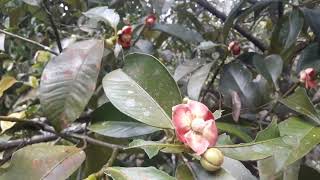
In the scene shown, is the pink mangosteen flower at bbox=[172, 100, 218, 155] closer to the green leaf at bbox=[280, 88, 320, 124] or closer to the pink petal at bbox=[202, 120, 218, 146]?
→ the pink petal at bbox=[202, 120, 218, 146]

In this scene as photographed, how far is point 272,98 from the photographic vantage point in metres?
1.04

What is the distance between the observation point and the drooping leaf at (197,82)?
3.03 feet

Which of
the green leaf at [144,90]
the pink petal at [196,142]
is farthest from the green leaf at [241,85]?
the pink petal at [196,142]

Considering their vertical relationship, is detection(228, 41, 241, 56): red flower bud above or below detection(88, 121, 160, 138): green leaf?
below

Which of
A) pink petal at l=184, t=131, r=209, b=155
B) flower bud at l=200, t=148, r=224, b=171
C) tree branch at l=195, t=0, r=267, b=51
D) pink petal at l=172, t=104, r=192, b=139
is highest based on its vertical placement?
pink petal at l=172, t=104, r=192, b=139

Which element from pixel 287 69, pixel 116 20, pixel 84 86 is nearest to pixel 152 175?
pixel 84 86

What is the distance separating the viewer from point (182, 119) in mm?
557

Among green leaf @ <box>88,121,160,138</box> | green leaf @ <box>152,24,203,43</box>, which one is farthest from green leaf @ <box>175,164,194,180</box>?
green leaf @ <box>152,24,203,43</box>

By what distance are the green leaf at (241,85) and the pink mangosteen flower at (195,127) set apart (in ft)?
1.39

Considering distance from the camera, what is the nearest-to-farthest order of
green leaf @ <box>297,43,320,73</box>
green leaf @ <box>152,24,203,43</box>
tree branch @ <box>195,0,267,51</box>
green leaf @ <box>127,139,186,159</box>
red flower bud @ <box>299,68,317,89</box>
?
1. green leaf @ <box>127,139,186,159</box>
2. red flower bud @ <box>299,68,317,89</box>
3. green leaf @ <box>297,43,320,73</box>
4. green leaf @ <box>152,24,203,43</box>
5. tree branch @ <box>195,0,267,51</box>

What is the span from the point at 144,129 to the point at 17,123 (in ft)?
0.72

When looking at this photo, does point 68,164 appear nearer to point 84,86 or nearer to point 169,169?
point 84,86

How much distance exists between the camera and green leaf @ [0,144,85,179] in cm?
57

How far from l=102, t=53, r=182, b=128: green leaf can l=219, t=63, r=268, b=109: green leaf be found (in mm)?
347
